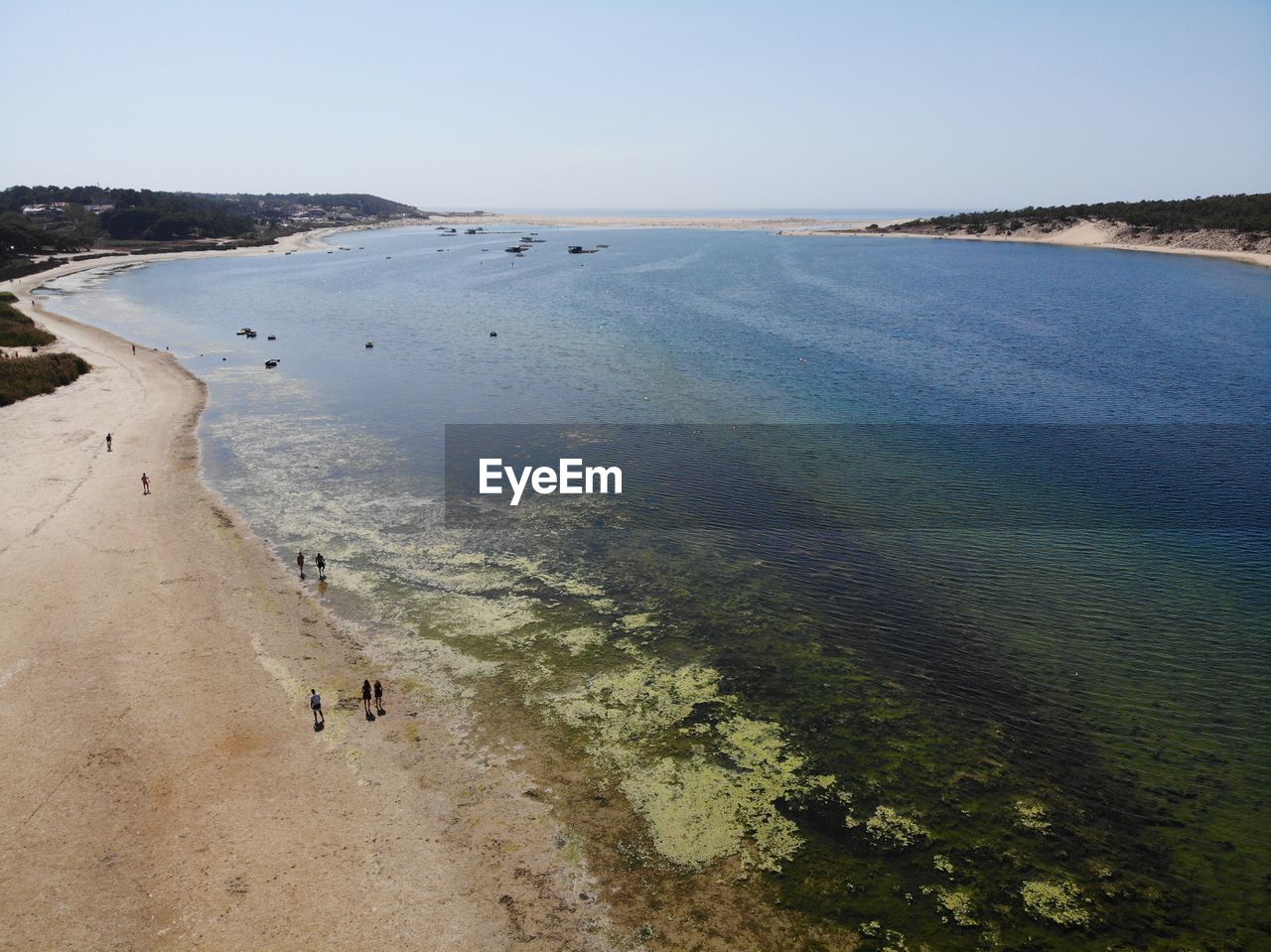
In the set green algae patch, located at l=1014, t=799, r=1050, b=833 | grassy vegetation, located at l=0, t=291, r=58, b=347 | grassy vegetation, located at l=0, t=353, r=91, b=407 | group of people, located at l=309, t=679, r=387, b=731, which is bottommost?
green algae patch, located at l=1014, t=799, r=1050, b=833

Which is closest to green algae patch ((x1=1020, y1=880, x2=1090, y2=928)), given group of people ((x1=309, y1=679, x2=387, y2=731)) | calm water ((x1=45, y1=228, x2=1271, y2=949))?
calm water ((x1=45, y1=228, x2=1271, y2=949))

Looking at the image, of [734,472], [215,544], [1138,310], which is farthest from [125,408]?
[1138,310]

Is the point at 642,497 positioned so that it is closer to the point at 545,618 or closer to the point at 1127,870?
the point at 545,618

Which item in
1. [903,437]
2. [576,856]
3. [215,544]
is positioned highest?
[903,437]

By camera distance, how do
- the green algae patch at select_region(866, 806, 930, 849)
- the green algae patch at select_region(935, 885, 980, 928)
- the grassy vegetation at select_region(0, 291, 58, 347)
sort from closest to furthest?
the green algae patch at select_region(935, 885, 980, 928), the green algae patch at select_region(866, 806, 930, 849), the grassy vegetation at select_region(0, 291, 58, 347)

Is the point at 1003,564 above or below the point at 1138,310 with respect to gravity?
below

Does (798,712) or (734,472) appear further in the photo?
(734,472)

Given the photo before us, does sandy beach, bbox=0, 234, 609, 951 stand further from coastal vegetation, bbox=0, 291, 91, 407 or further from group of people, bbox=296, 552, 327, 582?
coastal vegetation, bbox=0, 291, 91, 407

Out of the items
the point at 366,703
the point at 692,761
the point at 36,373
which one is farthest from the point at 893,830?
the point at 36,373
